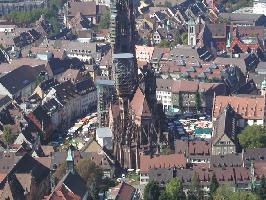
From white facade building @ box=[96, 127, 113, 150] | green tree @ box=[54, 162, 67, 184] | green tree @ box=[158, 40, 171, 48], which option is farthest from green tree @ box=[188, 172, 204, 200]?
green tree @ box=[158, 40, 171, 48]

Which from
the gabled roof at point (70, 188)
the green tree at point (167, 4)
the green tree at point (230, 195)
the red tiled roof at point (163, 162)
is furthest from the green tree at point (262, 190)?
the green tree at point (167, 4)

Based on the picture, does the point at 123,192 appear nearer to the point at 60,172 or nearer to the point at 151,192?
the point at 151,192

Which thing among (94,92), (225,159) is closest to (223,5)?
(94,92)

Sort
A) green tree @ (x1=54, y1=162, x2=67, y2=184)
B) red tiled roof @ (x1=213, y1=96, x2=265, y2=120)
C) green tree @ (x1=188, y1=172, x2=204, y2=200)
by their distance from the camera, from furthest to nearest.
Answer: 1. red tiled roof @ (x1=213, y1=96, x2=265, y2=120)
2. green tree @ (x1=54, y1=162, x2=67, y2=184)
3. green tree @ (x1=188, y1=172, x2=204, y2=200)

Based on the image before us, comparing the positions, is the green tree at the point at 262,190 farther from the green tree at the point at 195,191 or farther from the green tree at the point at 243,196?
the green tree at the point at 195,191

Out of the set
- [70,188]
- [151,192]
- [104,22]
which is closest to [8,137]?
[70,188]

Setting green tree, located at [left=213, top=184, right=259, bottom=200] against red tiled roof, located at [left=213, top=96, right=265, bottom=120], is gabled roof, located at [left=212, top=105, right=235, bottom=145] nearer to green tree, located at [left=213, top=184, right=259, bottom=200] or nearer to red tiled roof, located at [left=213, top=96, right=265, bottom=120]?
red tiled roof, located at [left=213, top=96, right=265, bottom=120]

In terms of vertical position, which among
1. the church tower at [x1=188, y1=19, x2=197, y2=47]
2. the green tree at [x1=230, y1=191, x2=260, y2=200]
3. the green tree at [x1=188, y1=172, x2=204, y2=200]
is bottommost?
the green tree at [x1=188, y1=172, x2=204, y2=200]
